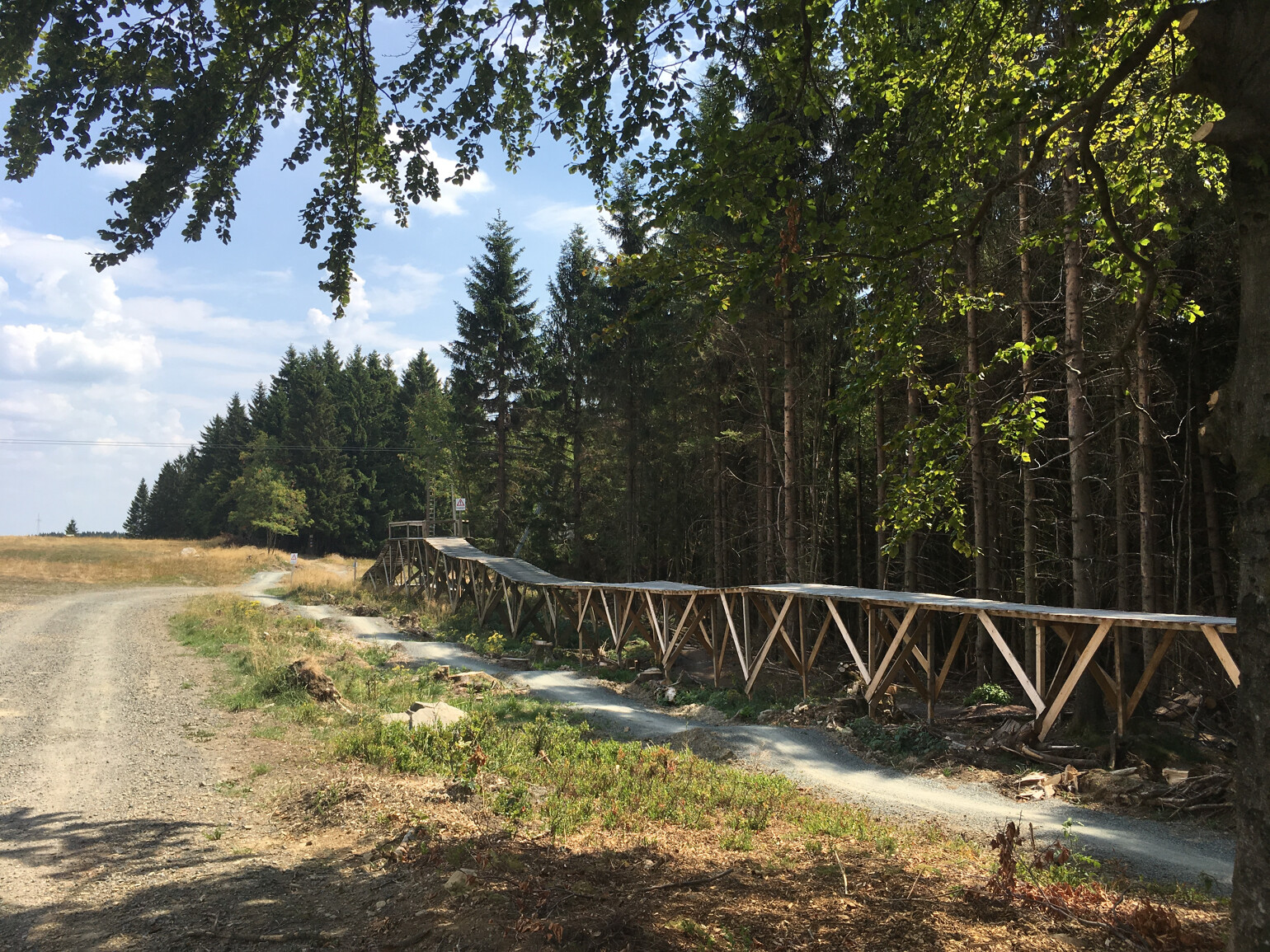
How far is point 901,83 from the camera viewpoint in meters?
5.62

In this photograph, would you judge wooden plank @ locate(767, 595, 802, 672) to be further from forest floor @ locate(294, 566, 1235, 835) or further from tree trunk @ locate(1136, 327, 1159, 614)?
tree trunk @ locate(1136, 327, 1159, 614)

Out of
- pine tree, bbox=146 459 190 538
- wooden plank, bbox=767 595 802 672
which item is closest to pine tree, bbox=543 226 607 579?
wooden plank, bbox=767 595 802 672

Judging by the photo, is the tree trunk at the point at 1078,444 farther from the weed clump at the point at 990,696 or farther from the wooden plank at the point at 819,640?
the wooden plank at the point at 819,640

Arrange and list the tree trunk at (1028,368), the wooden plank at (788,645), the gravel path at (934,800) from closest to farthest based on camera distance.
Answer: the gravel path at (934,800) < the tree trunk at (1028,368) < the wooden plank at (788,645)

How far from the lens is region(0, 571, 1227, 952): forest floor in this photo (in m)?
4.07

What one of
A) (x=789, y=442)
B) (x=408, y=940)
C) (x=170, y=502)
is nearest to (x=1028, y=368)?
(x=789, y=442)

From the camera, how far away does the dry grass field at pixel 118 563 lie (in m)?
35.7

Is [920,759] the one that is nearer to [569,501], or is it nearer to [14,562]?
[569,501]

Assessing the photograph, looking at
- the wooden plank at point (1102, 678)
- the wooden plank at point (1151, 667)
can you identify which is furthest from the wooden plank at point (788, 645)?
the wooden plank at point (1151, 667)

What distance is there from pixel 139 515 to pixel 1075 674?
101 m

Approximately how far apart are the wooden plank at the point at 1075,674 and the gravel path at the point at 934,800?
129cm

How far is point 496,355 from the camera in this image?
3366 cm

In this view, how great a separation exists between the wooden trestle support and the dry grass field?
1620 cm

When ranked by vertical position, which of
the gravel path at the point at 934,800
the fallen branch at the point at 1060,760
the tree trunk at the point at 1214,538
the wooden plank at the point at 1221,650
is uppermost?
the tree trunk at the point at 1214,538
